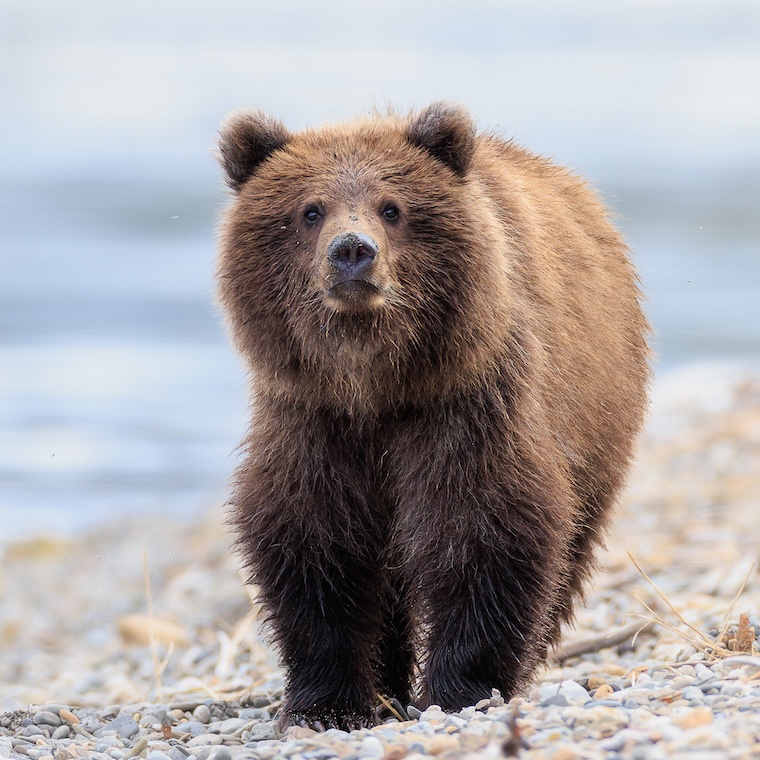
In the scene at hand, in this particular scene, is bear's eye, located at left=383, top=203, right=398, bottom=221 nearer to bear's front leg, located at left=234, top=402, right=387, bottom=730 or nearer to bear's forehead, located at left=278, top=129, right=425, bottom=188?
bear's forehead, located at left=278, top=129, right=425, bottom=188

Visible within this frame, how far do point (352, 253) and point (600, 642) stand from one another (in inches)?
139

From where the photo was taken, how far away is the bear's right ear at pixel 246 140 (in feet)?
21.6

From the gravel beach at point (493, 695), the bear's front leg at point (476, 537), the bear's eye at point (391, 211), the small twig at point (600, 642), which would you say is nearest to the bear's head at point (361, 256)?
the bear's eye at point (391, 211)

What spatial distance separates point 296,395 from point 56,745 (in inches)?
74.9

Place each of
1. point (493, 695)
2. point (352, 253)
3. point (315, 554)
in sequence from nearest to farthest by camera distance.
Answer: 1. point (352, 253)
2. point (493, 695)
3. point (315, 554)

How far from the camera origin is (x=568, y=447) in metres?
6.83

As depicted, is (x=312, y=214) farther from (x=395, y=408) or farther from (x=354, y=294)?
(x=395, y=408)

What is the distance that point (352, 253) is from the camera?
5.78 m

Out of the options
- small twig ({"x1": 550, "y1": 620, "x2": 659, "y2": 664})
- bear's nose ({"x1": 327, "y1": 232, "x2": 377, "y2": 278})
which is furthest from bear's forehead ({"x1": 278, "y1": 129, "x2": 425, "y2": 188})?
small twig ({"x1": 550, "y1": 620, "x2": 659, "y2": 664})

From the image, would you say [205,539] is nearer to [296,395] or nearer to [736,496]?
[736,496]

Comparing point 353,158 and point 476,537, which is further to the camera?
point 353,158

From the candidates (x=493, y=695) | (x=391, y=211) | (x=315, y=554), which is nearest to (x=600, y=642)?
(x=493, y=695)

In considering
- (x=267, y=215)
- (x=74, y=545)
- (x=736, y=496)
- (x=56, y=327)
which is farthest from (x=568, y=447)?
(x=56, y=327)

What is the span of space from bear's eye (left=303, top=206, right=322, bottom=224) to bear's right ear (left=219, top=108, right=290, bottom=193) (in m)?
0.56
